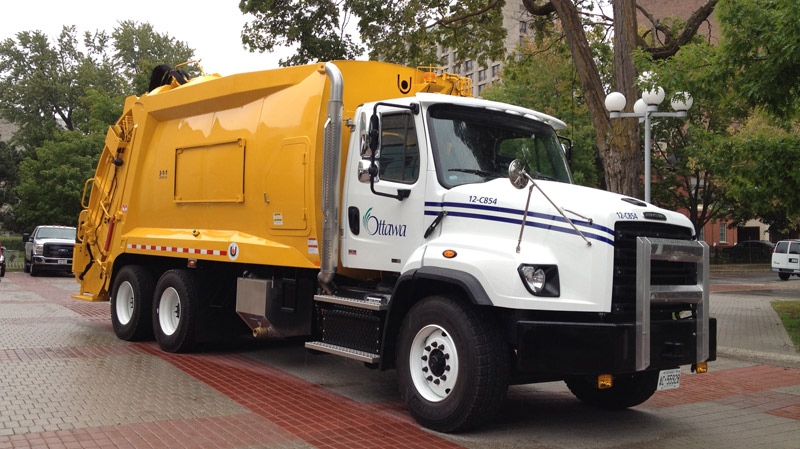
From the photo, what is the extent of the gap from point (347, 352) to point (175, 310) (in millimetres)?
3968

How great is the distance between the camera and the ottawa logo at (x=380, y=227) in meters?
7.02

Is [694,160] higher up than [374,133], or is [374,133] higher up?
[694,160]

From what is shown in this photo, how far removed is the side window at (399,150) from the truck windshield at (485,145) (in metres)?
0.21

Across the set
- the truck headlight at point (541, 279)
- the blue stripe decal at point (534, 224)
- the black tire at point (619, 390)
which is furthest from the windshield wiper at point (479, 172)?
the black tire at point (619, 390)

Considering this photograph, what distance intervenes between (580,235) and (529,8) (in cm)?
1165

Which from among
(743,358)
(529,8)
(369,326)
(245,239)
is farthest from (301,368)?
(529,8)

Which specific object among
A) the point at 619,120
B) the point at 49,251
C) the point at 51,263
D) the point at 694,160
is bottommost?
the point at 51,263

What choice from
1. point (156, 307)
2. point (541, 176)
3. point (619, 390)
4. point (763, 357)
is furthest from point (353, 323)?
point (763, 357)

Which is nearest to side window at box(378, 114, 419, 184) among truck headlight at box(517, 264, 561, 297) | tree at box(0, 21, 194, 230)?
truck headlight at box(517, 264, 561, 297)

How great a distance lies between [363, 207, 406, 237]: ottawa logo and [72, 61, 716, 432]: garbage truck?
2 centimetres

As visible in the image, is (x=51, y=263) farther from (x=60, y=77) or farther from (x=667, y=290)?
(x=60, y=77)

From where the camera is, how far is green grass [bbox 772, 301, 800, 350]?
12.6m

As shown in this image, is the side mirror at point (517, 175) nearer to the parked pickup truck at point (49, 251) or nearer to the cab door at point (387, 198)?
the cab door at point (387, 198)

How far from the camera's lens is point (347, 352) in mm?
7078
